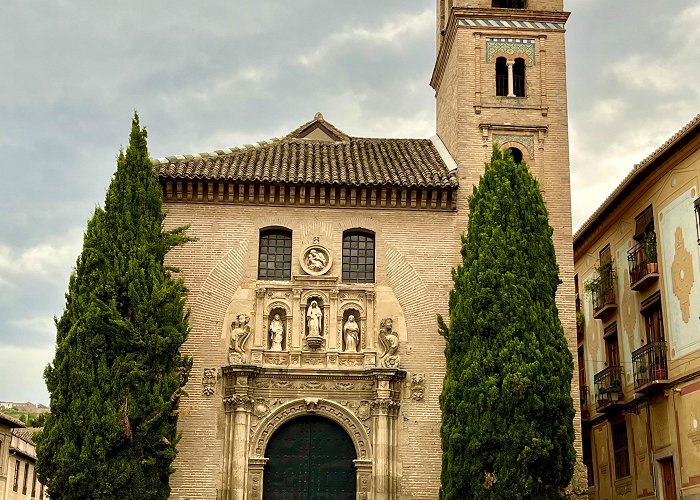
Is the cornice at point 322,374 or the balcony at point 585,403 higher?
the balcony at point 585,403

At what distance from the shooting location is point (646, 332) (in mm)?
23500

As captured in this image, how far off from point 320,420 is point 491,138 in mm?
7732

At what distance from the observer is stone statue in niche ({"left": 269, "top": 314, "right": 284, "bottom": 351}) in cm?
2044

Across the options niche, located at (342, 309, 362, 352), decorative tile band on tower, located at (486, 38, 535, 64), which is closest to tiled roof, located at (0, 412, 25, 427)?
niche, located at (342, 309, 362, 352)

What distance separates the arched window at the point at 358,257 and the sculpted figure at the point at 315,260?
1.85 feet

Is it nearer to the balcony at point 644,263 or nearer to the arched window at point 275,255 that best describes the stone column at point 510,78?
the balcony at point 644,263

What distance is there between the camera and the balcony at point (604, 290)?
26053 mm

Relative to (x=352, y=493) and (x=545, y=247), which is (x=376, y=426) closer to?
(x=352, y=493)

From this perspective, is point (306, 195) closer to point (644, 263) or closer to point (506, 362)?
point (506, 362)

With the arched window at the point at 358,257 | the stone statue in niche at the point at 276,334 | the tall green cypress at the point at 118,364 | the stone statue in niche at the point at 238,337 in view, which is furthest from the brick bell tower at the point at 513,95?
the tall green cypress at the point at 118,364

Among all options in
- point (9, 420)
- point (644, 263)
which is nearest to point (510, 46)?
point (644, 263)

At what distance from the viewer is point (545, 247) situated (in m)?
19.1

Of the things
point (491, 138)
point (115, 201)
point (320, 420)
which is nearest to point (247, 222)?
point (115, 201)

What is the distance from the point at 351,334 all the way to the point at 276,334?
1.61m
